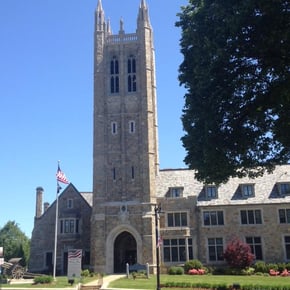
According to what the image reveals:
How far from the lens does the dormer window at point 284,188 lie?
46188 mm

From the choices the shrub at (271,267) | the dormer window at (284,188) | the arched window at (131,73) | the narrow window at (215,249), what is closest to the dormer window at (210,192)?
the narrow window at (215,249)

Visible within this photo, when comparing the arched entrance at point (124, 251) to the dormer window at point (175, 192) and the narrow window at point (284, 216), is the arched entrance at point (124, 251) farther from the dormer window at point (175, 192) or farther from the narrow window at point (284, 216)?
the narrow window at point (284, 216)

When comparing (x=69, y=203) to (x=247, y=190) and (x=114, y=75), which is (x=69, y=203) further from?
(x=247, y=190)

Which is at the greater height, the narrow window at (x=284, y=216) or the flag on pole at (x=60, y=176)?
the flag on pole at (x=60, y=176)

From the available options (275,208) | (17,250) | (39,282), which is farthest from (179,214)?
(17,250)

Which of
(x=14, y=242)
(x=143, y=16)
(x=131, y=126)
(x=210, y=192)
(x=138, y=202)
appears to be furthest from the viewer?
(x=14, y=242)

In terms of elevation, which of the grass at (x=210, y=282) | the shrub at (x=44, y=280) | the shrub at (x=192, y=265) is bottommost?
the grass at (x=210, y=282)

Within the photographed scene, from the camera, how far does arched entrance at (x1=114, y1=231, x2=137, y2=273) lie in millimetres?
47469

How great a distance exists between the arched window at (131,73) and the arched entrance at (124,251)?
16.7 meters

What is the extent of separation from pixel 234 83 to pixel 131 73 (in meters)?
32.7

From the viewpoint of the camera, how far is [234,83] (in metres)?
20.1

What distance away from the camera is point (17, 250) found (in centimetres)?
7900

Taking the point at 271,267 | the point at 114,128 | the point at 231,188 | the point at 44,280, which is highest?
the point at 114,128

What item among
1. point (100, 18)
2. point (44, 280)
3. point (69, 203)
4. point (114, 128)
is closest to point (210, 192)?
point (114, 128)
